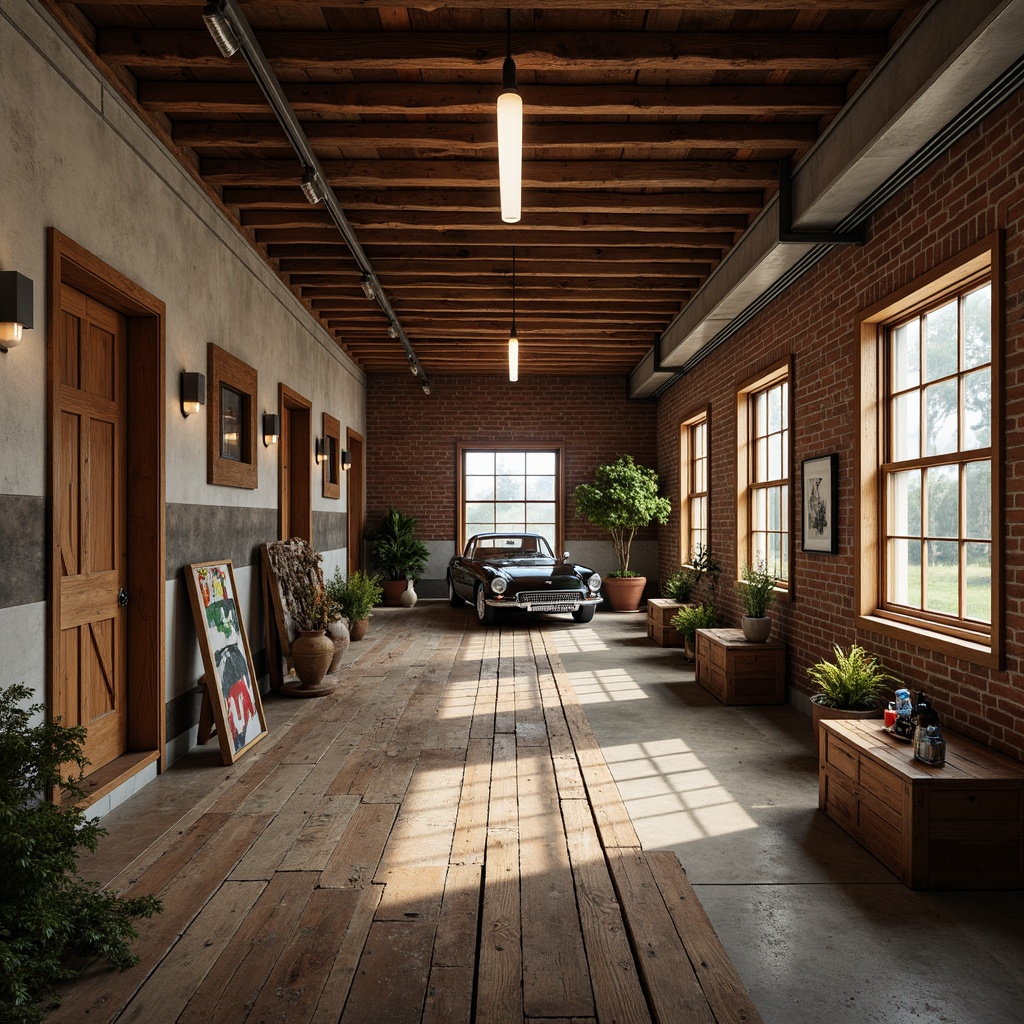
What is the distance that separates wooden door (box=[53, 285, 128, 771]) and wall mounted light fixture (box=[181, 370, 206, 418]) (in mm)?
423

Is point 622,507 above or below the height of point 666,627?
above

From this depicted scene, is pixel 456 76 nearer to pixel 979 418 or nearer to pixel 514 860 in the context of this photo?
pixel 979 418

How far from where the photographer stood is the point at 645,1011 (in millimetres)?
2100

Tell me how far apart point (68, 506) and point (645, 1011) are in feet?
10.2

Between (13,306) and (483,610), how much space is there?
742 centimetres

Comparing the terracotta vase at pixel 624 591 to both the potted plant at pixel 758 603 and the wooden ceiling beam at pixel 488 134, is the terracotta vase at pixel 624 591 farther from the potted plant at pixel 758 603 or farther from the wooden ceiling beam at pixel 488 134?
the wooden ceiling beam at pixel 488 134

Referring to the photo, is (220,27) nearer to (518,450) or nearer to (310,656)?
(310,656)

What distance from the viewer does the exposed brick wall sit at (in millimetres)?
12487

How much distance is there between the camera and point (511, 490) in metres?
12.8

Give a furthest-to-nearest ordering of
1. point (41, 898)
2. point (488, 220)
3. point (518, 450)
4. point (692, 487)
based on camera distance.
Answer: point (518, 450) < point (692, 487) < point (488, 220) < point (41, 898)

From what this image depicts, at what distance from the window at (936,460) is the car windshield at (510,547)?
6287 millimetres

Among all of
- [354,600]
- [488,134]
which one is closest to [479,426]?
[354,600]

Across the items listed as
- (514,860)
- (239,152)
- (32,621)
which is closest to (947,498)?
(514,860)

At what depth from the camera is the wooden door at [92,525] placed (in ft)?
11.6
